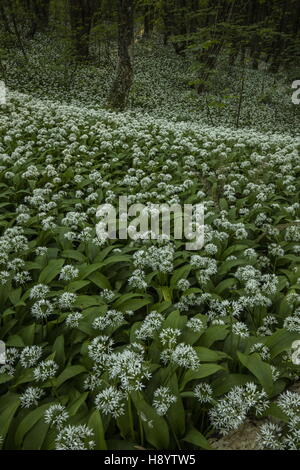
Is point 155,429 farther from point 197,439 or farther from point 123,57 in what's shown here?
point 123,57

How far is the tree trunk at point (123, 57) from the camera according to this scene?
12539mm

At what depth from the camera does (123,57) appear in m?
13.1

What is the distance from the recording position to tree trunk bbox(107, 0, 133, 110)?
12539mm

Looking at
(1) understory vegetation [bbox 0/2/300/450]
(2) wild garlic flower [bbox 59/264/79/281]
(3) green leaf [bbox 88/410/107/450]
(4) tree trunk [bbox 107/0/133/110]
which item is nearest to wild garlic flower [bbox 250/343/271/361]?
(1) understory vegetation [bbox 0/2/300/450]

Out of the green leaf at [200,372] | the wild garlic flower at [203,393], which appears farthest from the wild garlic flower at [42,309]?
the wild garlic flower at [203,393]

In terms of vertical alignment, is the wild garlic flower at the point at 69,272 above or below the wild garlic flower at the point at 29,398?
above

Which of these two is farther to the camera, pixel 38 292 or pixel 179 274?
pixel 179 274

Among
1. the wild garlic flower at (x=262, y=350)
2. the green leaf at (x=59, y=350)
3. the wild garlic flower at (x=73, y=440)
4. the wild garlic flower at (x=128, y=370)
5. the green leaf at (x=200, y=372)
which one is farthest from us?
the green leaf at (x=59, y=350)

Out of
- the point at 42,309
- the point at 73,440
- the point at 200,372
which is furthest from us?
the point at 42,309

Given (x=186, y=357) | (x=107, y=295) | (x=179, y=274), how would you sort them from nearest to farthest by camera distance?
1. (x=186, y=357)
2. (x=107, y=295)
3. (x=179, y=274)

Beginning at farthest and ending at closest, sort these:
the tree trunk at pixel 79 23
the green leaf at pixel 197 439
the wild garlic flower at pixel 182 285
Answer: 1. the tree trunk at pixel 79 23
2. the wild garlic flower at pixel 182 285
3. the green leaf at pixel 197 439

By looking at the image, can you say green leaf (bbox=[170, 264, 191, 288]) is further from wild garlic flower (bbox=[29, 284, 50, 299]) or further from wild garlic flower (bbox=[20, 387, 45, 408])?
wild garlic flower (bbox=[20, 387, 45, 408])

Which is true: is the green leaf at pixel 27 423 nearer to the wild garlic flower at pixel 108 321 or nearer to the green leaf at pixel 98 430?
the green leaf at pixel 98 430

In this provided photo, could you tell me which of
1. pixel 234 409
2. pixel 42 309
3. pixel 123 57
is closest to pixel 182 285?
pixel 42 309
